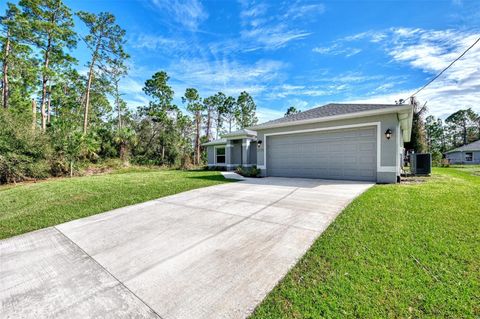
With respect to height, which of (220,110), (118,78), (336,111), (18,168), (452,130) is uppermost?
(118,78)

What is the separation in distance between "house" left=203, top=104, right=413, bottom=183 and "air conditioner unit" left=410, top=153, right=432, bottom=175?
201 cm

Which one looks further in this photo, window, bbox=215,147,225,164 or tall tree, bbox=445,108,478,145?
tall tree, bbox=445,108,478,145

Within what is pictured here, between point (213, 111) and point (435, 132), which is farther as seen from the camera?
point (435, 132)

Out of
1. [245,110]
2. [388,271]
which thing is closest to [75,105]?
[245,110]

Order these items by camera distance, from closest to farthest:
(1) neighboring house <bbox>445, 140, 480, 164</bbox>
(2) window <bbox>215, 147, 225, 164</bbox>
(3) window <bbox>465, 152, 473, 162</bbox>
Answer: (2) window <bbox>215, 147, 225, 164</bbox>, (1) neighboring house <bbox>445, 140, 480, 164</bbox>, (3) window <bbox>465, 152, 473, 162</bbox>

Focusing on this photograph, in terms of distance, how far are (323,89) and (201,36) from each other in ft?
29.6

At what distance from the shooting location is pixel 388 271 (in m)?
2.28

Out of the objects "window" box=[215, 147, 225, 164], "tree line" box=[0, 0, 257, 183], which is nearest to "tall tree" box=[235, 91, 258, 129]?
"tree line" box=[0, 0, 257, 183]

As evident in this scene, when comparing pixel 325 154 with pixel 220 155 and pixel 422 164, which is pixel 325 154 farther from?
pixel 220 155

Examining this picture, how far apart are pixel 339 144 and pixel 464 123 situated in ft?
178

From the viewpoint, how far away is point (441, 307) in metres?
1.78

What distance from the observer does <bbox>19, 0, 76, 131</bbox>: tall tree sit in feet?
46.6

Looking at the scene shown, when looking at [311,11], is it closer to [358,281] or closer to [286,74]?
[286,74]

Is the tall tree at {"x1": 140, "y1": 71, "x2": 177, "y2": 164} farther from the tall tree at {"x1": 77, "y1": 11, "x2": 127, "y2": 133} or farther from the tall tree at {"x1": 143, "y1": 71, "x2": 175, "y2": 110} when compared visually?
the tall tree at {"x1": 77, "y1": 11, "x2": 127, "y2": 133}
